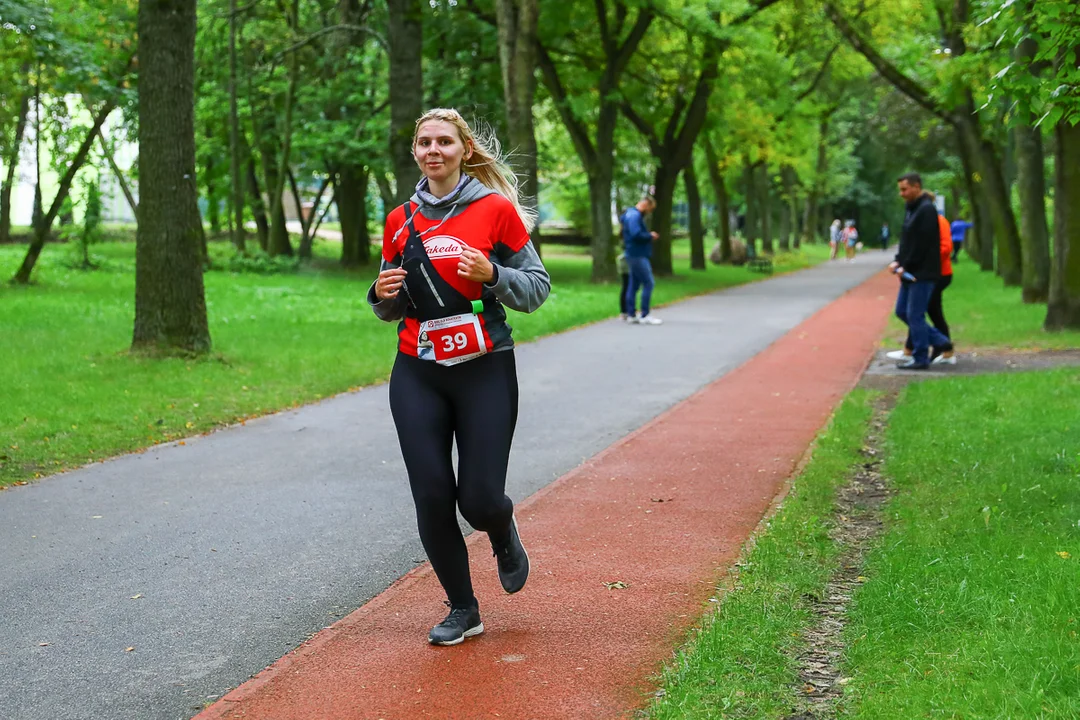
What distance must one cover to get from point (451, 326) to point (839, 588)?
230cm

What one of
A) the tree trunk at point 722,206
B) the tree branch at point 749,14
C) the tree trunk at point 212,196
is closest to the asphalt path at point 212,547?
the tree branch at point 749,14

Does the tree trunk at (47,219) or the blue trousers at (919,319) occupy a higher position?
the tree trunk at (47,219)

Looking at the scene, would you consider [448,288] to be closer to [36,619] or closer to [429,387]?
[429,387]

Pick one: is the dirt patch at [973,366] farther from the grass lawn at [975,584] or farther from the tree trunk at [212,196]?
the tree trunk at [212,196]

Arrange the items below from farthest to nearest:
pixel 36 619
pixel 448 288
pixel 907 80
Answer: pixel 907 80 < pixel 36 619 < pixel 448 288

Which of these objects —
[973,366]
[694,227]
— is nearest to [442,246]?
[973,366]

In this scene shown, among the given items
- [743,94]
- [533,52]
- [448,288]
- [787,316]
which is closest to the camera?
[448,288]

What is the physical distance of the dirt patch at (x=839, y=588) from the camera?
4.24 meters

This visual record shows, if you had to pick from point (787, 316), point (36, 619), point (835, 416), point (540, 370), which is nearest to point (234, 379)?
point (540, 370)

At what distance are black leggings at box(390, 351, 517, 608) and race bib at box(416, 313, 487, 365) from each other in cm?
6

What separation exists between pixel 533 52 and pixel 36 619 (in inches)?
789

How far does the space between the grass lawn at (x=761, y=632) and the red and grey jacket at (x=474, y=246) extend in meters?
1.38

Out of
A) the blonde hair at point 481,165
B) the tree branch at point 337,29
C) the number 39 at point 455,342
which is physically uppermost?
the tree branch at point 337,29

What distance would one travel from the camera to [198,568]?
5965 millimetres
